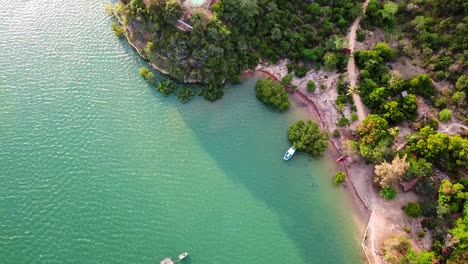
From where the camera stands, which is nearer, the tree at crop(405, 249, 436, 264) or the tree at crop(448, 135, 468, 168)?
the tree at crop(405, 249, 436, 264)

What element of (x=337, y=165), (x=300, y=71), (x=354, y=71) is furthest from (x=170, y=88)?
(x=354, y=71)

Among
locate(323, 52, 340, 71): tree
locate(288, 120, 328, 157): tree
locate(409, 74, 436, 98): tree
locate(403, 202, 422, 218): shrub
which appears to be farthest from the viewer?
locate(323, 52, 340, 71): tree

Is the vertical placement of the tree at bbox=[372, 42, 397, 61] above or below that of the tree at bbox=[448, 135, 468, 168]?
above

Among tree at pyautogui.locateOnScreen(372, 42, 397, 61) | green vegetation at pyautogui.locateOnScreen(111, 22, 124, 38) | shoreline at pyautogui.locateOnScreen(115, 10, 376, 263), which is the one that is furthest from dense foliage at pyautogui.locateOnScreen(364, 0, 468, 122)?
green vegetation at pyautogui.locateOnScreen(111, 22, 124, 38)

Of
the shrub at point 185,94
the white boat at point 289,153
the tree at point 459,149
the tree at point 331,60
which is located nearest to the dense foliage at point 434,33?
the tree at point 459,149

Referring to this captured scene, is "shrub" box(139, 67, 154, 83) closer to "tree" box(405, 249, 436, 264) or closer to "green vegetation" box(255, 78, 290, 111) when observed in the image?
"green vegetation" box(255, 78, 290, 111)

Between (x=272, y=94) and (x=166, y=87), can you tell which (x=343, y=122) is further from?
(x=166, y=87)
